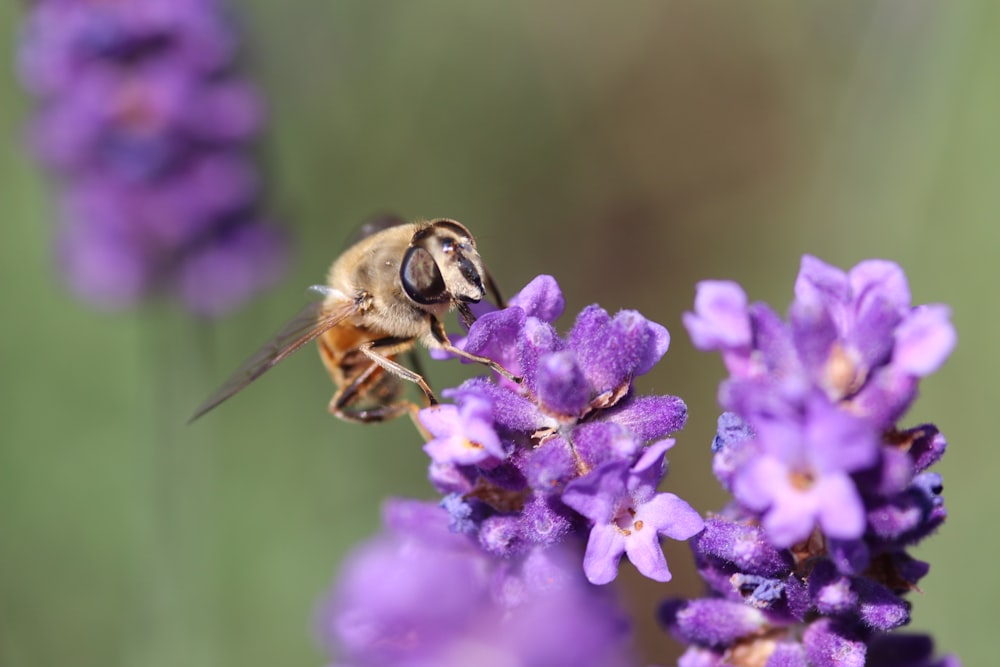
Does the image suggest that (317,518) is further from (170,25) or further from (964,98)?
(964,98)

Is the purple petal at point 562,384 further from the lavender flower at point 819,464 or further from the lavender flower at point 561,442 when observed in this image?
the lavender flower at point 819,464

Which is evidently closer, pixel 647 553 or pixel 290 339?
pixel 647 553

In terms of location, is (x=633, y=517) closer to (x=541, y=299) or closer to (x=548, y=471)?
(x=548, y=471)

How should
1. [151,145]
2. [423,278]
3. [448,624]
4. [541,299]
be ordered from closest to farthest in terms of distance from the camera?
[448,624] → [541,299] → [423,278] → [151,145]

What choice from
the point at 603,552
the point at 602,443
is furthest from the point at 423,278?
the point at 603,552

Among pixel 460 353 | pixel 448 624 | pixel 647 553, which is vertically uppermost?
pixel 460 353

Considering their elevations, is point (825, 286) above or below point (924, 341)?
above
